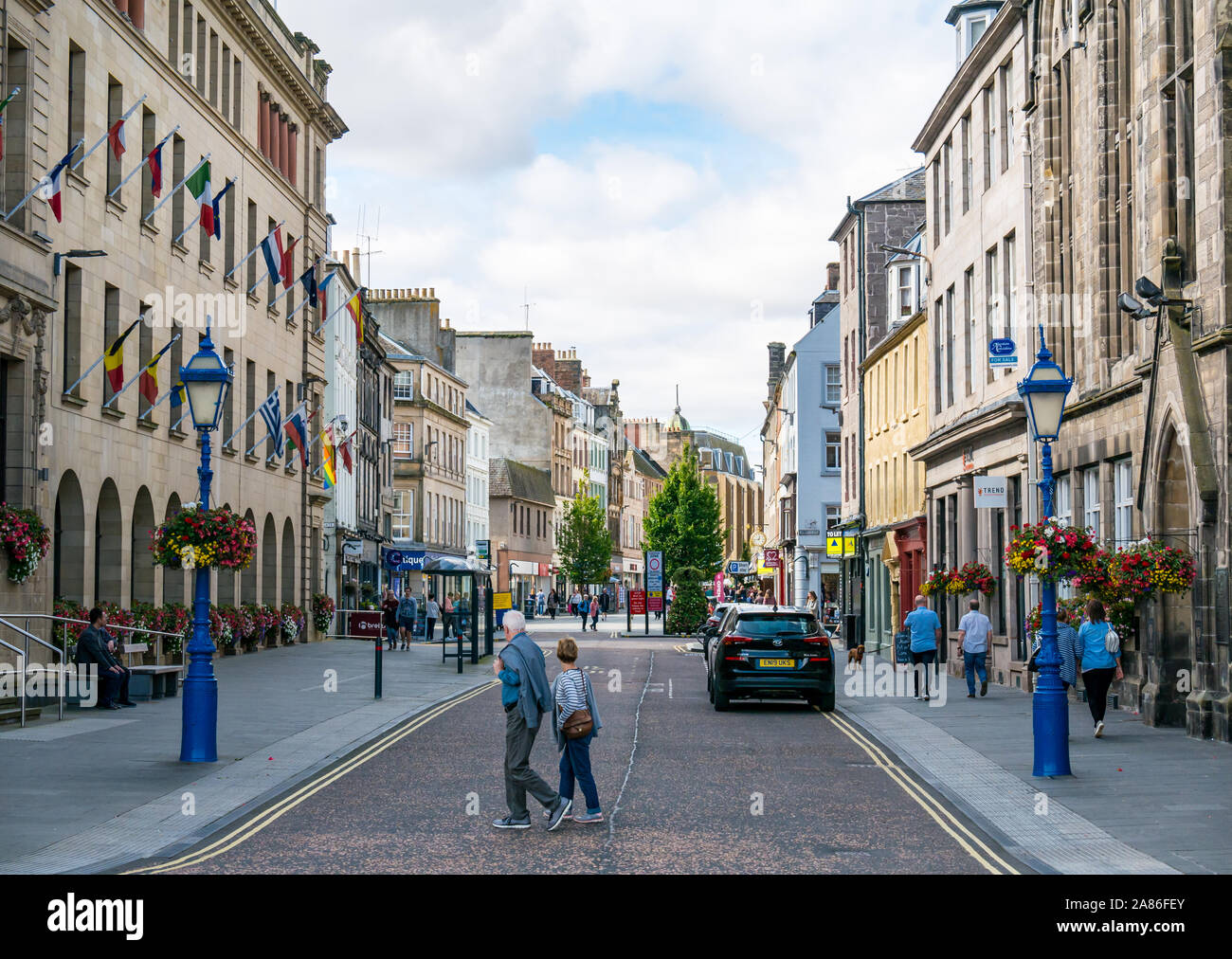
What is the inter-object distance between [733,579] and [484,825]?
4321 inches

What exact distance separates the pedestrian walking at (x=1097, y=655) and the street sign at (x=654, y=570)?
4488 centimetres

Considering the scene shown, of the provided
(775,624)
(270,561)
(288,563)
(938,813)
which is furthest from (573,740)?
(288,563)

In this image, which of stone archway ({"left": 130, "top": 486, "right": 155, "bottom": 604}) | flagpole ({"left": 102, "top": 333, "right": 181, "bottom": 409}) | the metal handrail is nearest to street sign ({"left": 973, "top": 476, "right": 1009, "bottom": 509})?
the metal handrail

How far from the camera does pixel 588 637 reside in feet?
190

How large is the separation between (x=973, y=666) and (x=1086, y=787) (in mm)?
11809

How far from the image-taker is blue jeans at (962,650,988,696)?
2581 cm

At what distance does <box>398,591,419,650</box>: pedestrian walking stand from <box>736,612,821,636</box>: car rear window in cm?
2399

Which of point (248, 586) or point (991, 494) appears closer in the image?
point (991, 494)

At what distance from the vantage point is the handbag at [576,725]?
12.2 m

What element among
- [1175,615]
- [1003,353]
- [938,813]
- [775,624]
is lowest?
[938,813]

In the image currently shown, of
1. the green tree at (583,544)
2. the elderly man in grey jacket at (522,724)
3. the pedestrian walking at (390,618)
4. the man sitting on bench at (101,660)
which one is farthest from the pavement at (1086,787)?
the green tree at (583,544)

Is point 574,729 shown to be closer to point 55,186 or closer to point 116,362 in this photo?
point 55,186

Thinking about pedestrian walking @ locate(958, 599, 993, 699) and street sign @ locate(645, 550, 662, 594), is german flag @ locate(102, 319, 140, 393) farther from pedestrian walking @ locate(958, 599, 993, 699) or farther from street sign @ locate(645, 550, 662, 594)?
street sign @ locate(645, 550, 662, 594)

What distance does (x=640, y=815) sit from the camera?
12789 millimetres
